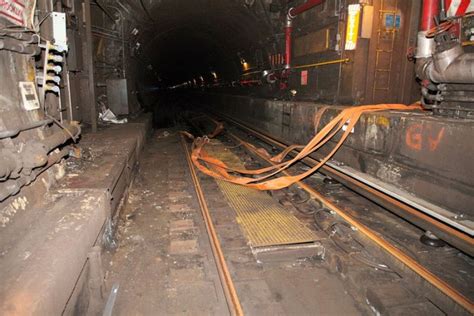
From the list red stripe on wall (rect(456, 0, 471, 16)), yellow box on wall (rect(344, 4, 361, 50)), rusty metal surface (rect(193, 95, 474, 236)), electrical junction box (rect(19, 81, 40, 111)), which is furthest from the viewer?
yellow box on wall (rect(344, 4, 361, 50))

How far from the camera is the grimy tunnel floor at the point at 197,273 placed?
9.46ft

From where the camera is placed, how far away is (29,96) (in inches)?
141

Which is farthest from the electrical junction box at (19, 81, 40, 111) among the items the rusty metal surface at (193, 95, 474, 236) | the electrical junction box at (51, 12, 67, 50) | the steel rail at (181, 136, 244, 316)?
the rusty metal surface at (193, 95, 474, 236)

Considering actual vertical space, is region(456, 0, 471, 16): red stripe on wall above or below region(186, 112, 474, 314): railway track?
above

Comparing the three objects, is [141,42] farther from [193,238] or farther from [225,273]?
[225,273]

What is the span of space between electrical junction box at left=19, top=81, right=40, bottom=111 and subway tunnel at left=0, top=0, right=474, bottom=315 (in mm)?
24

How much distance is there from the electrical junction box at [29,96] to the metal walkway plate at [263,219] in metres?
2.82

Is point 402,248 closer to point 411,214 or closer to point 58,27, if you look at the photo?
point 411,214

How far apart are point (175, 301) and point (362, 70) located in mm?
6559

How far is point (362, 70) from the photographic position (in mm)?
7477

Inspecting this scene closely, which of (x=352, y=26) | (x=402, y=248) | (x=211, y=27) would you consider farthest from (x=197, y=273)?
(x=211, y=27)

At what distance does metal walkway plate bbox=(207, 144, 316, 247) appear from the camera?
3.79 meters

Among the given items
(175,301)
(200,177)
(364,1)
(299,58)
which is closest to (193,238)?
(175,301)

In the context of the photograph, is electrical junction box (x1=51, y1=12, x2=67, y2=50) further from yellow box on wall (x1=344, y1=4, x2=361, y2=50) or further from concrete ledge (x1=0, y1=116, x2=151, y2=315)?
yellow box on wall (x1=344, y1=4, x2=361, y2=50)
